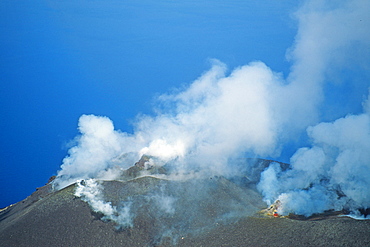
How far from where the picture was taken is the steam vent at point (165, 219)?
2283cm

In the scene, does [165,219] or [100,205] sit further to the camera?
[100,205]

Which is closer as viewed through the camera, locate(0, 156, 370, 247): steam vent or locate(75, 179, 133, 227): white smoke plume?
locate(0, 156, 370, 247): steam vent

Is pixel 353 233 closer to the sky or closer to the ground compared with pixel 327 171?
closer to the ground

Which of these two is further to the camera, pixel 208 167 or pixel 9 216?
pixel 208 167

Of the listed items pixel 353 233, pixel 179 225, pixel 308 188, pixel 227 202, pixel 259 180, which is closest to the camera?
pixel 353 233

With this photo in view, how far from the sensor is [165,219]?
26625mm

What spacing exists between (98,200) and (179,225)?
25.2ft

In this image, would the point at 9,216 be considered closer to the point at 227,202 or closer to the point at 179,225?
the point at 179,225

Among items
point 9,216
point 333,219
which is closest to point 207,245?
point 333,219

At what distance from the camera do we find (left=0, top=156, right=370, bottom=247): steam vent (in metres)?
22.8

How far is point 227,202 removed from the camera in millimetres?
28844

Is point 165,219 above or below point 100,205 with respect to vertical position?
below

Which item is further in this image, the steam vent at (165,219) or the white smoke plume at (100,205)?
the white smoke plume at (100,205)

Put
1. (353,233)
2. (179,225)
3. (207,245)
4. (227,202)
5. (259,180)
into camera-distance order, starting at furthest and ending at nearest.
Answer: (259,180) < (227,202) < (179,225) < (207,245) < (353,233)
